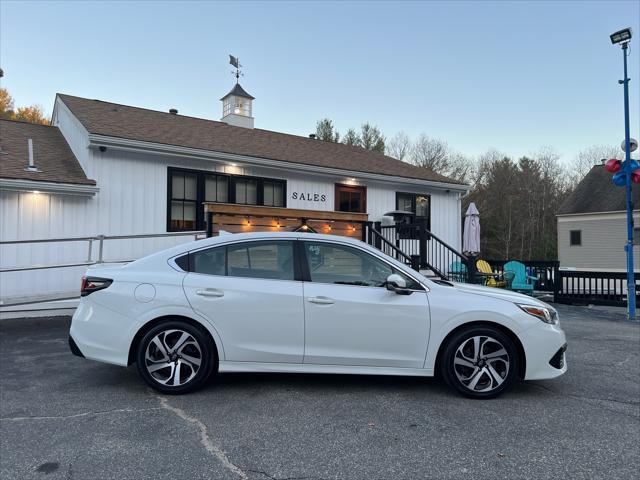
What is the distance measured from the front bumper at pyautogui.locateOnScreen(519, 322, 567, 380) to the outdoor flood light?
887cm

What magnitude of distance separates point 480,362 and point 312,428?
1.67 metres

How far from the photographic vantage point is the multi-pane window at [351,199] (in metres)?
11.9

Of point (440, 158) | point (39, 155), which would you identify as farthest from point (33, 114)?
point (440, 158)

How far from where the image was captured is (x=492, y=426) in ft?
10.5

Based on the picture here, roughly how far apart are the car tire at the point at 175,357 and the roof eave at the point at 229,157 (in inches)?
241

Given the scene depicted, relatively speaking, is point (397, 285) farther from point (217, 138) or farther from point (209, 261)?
point (217, 138)

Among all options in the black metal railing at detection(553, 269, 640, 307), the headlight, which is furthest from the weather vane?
the headlight

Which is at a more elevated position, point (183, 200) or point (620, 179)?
point (620, 179)

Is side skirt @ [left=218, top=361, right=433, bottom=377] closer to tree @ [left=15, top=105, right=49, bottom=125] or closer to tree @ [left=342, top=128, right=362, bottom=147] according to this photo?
tree @ [left=15, top=105, right=49, bottom=125]

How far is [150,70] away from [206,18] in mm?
3667

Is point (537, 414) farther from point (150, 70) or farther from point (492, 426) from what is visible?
point (150, 70)

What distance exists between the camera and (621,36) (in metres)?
9.33

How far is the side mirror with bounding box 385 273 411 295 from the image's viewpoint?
3781 millimetres

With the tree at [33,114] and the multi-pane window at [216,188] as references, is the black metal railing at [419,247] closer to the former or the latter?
the multi-pane window at [216,188]
